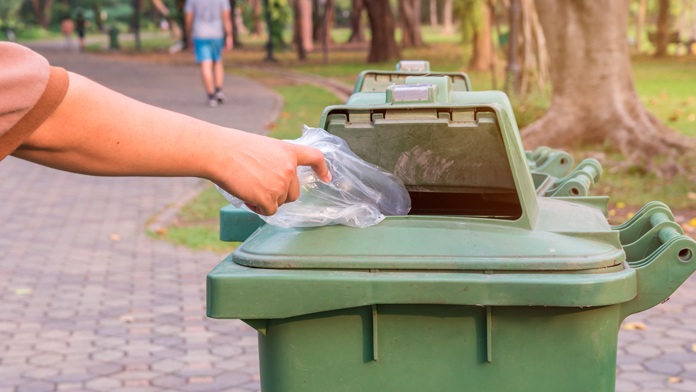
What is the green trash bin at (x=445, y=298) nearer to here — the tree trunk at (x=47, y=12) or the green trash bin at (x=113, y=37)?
the green trash bin at (x=113, y=37)

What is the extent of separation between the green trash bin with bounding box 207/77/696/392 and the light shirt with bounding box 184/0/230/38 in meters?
11.3

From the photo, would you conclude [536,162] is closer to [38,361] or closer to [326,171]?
[326,171]

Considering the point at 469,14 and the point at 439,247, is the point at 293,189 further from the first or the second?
the point at 469,14

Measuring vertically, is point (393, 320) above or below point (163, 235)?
A: above

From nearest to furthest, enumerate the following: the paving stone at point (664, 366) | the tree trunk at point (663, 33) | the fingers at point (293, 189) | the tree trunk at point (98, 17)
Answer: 1. the fingers at point (293, 189)
2. the paving stone at point (664, 366)
3. the tree trunk at point (663, 33)
4. the tree trunk at point (98, 17)

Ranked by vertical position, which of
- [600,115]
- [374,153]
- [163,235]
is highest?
[374,153]

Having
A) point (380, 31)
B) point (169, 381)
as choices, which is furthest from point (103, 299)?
point (380, 31)

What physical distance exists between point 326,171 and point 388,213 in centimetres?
43

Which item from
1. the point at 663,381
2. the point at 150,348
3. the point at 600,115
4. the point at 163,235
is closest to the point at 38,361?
the point at 150,348

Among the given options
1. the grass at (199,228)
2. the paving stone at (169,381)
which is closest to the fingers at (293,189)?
the paving stone at (169,381)

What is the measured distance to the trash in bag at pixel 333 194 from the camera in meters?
2.03

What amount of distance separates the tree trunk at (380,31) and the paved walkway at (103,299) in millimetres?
17526

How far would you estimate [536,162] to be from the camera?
3674mm

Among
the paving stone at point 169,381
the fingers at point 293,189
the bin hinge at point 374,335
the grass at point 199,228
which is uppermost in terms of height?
the fingers at point 293,189
